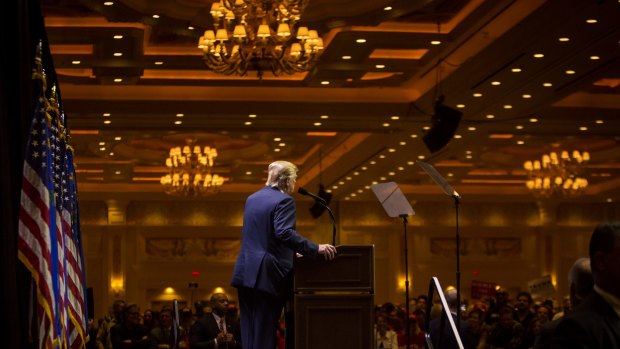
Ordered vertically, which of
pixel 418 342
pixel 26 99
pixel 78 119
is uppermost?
pixel 78 119

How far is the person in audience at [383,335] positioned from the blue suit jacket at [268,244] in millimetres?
8808

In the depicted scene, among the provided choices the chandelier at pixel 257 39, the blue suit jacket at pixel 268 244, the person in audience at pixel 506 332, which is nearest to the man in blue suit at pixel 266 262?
the blue suit jacket at pixel 268 244

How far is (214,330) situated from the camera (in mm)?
11812

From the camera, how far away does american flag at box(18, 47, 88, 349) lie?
5.63 m

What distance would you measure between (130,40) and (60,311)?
7.86 meters

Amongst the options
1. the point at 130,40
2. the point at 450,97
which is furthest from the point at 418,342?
the point at 130,40

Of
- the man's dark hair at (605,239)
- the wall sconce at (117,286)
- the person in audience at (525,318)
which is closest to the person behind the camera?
the man's dark hair at (605,239)

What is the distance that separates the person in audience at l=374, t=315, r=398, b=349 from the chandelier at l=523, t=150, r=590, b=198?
7607 millimetres

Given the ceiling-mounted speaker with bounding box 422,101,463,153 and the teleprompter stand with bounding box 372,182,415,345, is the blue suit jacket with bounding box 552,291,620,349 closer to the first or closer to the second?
the teleprompter stand with bounding box 372,182,415,345

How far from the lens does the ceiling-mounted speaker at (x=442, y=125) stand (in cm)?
1459

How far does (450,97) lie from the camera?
16141mm

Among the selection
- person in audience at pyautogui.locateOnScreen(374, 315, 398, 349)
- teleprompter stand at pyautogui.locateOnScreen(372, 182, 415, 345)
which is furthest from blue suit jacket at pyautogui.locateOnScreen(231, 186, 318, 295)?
person in audience at pyautogui.locateOnScreen(374, 315, 398, 349)

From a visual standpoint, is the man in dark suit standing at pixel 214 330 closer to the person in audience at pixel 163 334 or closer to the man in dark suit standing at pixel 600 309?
the person in audience at pixel 163 334

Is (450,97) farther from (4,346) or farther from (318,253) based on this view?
(4,346)
